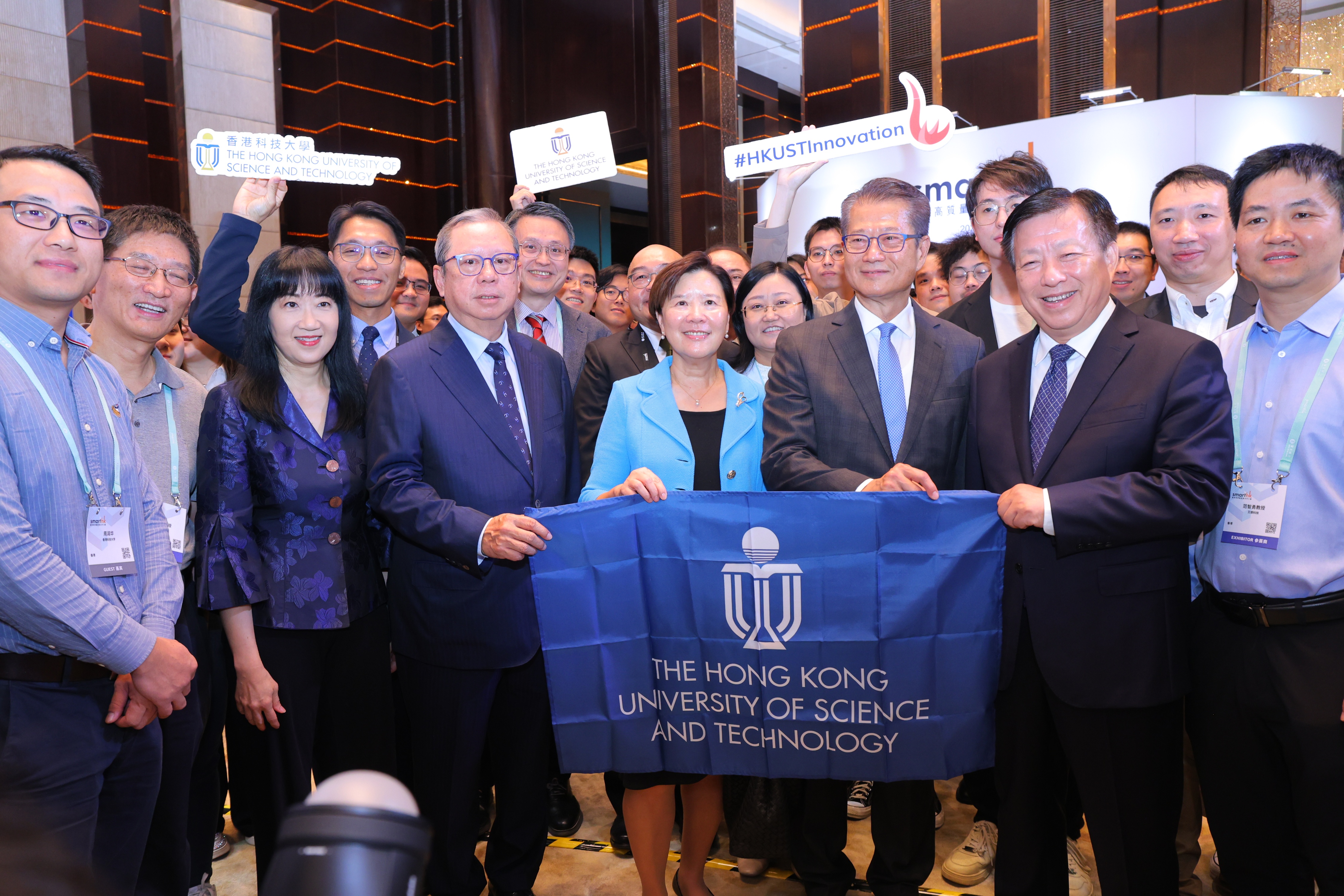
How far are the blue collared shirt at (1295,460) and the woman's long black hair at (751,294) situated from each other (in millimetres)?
1398

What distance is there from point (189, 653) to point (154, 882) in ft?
2.56

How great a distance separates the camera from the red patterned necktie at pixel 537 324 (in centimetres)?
362

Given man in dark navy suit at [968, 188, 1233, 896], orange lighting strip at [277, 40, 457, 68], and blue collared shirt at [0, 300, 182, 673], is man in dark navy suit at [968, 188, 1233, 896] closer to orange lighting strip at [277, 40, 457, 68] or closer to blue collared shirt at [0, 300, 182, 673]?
blue collared shirt at [0, 300, 182, 673]

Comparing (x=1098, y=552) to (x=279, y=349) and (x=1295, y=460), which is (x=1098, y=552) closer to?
(x=1295, y=460)

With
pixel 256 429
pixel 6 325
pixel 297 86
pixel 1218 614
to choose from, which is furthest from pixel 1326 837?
pixel 297 86

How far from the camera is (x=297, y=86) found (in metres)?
8.82

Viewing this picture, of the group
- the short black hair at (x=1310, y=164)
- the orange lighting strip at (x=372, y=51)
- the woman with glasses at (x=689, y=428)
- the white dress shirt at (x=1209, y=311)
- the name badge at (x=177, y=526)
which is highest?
the orange lighting strip at (x=372, y=51)

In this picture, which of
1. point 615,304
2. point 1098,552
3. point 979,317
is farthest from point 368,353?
point 1098,552

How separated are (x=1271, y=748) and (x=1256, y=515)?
1.79 feet

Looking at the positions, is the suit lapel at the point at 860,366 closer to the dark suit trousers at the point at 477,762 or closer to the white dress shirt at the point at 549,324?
the dark suit trousers at the point at 477,762

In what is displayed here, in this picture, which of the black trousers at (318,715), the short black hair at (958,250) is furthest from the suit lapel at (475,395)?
the short black hair at (958,250)

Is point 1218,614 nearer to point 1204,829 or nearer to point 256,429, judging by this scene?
point 1204,829

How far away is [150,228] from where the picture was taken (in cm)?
254

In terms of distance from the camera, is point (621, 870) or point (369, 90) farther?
point (369, 90)
